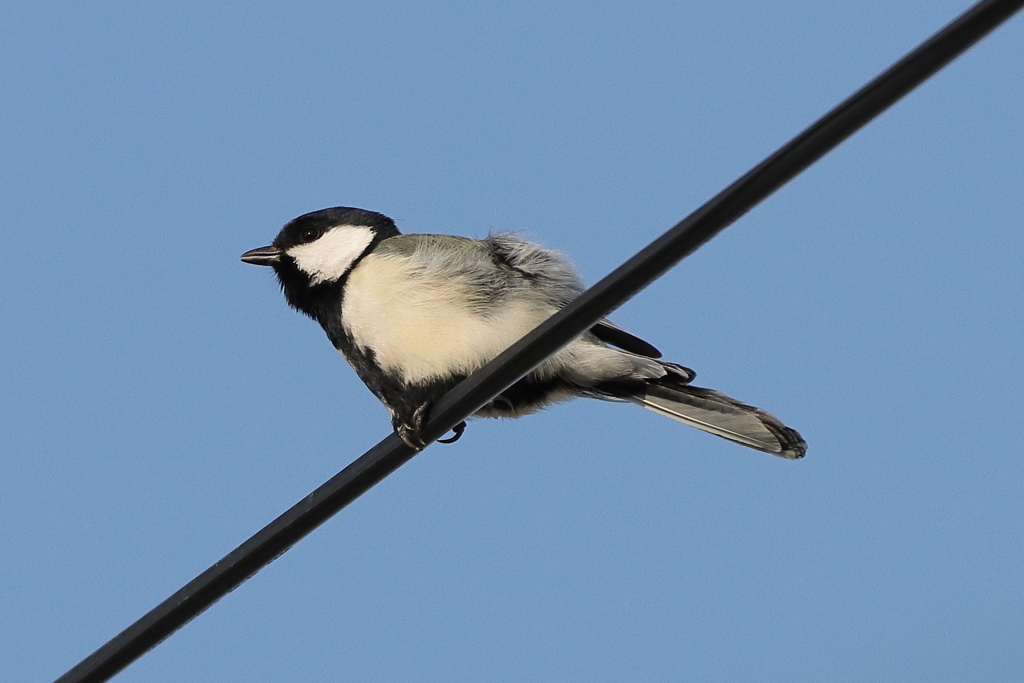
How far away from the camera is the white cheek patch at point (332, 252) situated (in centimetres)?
432

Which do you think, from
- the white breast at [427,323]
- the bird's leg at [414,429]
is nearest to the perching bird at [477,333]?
the white breast at [427,323]

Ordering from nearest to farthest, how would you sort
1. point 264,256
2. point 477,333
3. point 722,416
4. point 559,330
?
point 559,330 < point 477,333 < point 722,416 < point 264,256

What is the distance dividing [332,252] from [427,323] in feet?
2.40

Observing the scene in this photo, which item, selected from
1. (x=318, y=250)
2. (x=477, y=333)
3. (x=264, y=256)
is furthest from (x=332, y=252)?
(x=477, y=333)

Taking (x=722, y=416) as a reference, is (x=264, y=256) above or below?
above

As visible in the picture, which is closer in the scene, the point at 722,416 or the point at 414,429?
the point at 414,429

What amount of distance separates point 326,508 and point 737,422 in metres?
1.77

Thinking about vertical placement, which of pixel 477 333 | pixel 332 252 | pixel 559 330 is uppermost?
pixel 332 252

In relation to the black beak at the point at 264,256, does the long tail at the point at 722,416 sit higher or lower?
lower

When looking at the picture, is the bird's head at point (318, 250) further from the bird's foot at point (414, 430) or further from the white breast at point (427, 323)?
the bird's foot at point (414, 430)

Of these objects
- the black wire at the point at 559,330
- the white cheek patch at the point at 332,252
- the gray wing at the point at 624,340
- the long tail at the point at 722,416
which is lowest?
the black wire at the point at 559,330

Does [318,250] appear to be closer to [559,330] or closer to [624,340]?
[624,340]

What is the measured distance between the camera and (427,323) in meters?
3.90

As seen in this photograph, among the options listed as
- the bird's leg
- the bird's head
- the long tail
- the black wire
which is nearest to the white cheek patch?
the bird's head
